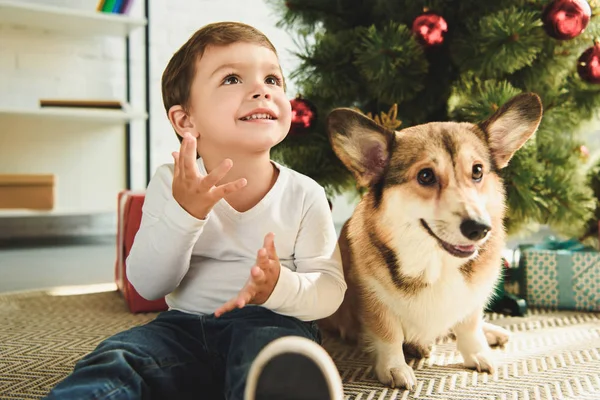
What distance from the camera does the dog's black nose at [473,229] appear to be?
0.79 meters

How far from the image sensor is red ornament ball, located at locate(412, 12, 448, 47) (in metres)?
1.32

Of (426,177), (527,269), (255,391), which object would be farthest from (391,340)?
(527,269)

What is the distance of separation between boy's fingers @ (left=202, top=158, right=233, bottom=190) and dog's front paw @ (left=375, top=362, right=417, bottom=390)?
1.41ft

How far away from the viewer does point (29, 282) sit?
182 cm

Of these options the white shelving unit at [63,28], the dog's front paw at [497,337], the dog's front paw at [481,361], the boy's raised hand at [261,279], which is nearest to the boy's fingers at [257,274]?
the boy's raised hand at [261,279]

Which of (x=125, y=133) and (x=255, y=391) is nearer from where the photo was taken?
(x=255, y=391)

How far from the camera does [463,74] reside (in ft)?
4.72

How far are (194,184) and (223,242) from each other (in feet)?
0.51

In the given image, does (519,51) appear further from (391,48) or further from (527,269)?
(527,269)

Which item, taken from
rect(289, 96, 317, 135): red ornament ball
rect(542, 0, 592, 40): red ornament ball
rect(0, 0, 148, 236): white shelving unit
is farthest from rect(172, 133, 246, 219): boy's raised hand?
rect(0, 0, 148, 236): white shelving unit

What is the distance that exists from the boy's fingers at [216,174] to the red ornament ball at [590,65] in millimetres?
1035

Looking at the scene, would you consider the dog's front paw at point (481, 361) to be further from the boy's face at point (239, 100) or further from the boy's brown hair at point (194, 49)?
the boy's brown hair at point (194, 49)

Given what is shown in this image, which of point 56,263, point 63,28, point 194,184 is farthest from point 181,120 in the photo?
point 63,28

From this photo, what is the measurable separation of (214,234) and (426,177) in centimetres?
34
